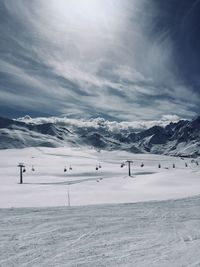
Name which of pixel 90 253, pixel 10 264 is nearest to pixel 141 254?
pixel 90 253

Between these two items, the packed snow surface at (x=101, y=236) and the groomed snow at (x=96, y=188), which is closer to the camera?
the packed snow surface at (x=101, y=236)

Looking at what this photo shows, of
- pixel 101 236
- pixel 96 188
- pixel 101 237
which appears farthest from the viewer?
pixel 96 188

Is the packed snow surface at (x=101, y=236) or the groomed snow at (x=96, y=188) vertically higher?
the packed snow surface at (x=101, y=236)

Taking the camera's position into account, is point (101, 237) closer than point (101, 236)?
Yes

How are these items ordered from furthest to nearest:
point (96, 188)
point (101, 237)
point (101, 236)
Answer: point (96, 188)
point (101, 236)
point (101, 237)

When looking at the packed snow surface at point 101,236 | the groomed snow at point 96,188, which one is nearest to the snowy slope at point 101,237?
the packed snow surface at point 101,236

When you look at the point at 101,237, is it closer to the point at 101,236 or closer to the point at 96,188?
the point at 101,236

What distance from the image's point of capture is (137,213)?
1560 cm

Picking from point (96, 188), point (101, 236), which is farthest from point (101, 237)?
point (96, 188)

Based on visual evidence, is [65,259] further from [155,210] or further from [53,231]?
[155,210]

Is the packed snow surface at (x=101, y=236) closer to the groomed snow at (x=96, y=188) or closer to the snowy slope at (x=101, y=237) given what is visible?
the snowy slope at (x=101, y=237)

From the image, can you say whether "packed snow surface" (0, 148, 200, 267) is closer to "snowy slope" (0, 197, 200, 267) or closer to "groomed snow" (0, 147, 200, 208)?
"snowy slope" (0, 197, 200, 267)

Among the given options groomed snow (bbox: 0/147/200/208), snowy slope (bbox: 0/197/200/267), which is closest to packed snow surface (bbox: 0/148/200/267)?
snowy slope (bbox: 0/197/200/267)

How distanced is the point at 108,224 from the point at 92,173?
61844 mm
